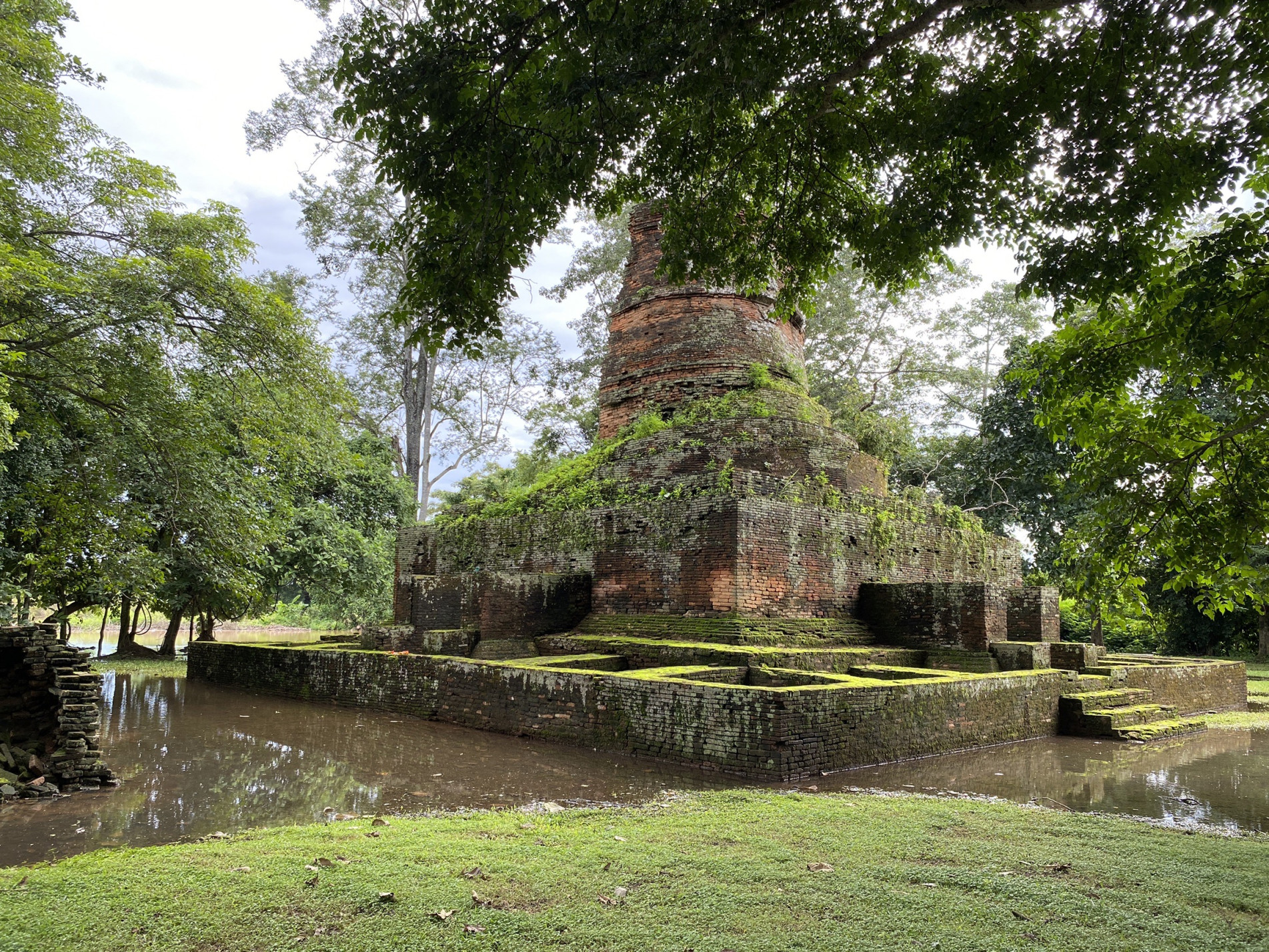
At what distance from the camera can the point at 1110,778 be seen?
290 inches

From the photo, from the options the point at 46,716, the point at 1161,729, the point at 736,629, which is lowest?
the point at 1161,729

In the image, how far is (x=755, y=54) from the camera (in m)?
4.77

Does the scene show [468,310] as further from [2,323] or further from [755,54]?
[2,323]

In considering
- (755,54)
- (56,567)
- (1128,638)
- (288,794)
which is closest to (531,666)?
(288,794)

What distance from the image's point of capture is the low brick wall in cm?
662

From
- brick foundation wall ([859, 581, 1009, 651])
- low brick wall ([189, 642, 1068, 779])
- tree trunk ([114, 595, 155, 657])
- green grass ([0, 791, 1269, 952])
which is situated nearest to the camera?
green grass ([0, 791, 1269, 952])

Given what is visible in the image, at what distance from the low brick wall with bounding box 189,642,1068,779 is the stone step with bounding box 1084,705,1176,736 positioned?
16.0 inches

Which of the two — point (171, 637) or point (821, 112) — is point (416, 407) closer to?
point (171, 637)

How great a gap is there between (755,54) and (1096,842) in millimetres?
4849

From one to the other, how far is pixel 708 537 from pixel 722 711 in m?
3.96

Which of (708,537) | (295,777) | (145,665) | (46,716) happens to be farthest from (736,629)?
(145,665)

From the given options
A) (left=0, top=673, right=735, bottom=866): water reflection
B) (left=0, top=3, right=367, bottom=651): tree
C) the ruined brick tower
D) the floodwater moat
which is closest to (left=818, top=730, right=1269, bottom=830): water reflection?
the floodwater moat

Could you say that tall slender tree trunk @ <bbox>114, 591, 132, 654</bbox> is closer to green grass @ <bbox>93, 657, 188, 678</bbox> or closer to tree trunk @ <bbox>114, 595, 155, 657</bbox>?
tree trunk @ <bbox>114, 595, 155, 657</bbox>

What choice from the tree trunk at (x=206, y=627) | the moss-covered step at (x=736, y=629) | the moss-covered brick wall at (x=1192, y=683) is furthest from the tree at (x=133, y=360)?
the moss-covered brick wall at (x=1192, y=683)
